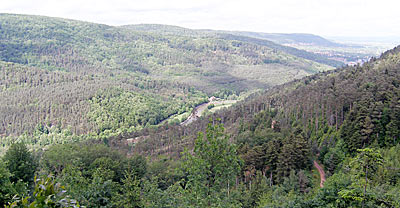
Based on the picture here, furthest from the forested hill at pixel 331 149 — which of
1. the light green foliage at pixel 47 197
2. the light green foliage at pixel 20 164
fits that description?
the light green foliage at pixel 20 164

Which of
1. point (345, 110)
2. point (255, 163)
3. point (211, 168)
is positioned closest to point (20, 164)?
point (211, 168)

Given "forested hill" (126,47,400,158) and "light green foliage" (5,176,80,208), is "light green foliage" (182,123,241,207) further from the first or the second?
"forested hill" (126,47,400,158)

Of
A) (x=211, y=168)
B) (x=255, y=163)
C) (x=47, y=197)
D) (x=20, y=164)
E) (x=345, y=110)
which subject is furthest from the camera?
(x=345, y=110)

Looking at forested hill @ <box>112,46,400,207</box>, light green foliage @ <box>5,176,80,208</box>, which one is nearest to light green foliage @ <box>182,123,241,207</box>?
forested hill @ <box>112,46,400,207</box>

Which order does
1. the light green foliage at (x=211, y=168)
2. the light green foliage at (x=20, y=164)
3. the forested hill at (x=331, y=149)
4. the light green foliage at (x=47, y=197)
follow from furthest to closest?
1. the light green foliage at (x=20, y=164)
2. the forested hill at (x=331, y=149)
3. the light green foliage at (x=211, y=168)
4. the light green foliage at (x=47, y=197)

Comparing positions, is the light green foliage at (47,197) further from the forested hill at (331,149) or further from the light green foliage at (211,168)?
the forested hill at (331,149)

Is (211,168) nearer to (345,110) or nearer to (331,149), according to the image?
(331,149)

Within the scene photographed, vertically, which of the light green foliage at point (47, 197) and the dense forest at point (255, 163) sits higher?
the light green foliage at point (47, 197)

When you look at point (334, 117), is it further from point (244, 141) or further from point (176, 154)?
point (176, 154)
